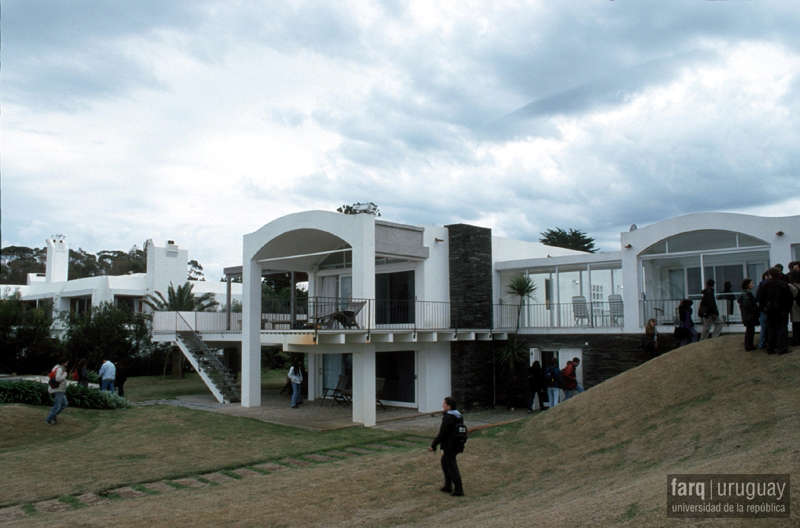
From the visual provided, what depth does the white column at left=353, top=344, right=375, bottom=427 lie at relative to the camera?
1700 cm

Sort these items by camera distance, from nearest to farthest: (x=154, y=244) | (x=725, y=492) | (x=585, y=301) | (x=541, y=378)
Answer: (x=725, y=492)
(x=541, y=378)
(x=585, y=301)
(x=154, y=244)

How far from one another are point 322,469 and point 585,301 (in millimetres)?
11581

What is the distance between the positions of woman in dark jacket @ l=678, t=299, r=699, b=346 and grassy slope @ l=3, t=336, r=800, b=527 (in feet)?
8.74

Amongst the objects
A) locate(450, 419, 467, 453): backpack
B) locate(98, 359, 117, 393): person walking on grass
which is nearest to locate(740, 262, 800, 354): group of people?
locate(450, 419, 467, 453): backpack

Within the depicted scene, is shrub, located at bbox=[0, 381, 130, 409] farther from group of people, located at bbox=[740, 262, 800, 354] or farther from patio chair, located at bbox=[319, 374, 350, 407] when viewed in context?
group of people, located at bbox=[740, 262, 800, 354]

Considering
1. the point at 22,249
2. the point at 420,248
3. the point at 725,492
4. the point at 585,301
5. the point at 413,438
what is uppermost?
the point at 22,249

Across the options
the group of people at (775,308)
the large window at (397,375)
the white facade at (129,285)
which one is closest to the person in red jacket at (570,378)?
the large window at (397,375)

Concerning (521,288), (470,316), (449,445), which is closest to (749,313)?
(449,445)

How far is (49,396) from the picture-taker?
54.3 ft

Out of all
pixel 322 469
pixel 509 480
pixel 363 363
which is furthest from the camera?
pixel 363 363

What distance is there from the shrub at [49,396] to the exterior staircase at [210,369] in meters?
3.80

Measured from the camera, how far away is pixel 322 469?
440 inches

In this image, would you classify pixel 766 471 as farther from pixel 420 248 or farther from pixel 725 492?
pixel 420 248

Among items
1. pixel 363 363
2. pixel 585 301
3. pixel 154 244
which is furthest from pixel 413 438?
pixel 154 244
